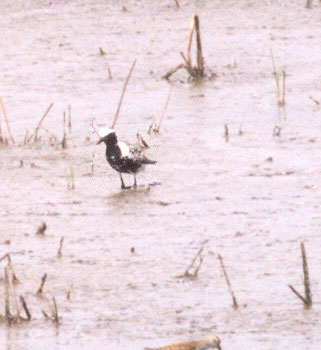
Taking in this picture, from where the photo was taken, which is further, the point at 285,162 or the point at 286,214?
the point at 285,162

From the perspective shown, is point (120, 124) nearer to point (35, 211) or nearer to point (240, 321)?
point (35, 211)

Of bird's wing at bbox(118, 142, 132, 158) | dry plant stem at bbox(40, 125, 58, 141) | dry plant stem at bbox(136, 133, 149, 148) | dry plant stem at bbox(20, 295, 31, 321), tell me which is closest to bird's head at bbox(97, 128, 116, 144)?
bird's wing at bbox(118, 142, 132, 158)

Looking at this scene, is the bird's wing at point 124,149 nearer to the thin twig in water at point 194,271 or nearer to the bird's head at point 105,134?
the bird's head at point 105,134

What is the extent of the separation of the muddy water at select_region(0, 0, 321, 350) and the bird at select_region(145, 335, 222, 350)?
0.62ft

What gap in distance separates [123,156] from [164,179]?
1.15 feet

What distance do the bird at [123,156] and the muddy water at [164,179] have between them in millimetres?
146

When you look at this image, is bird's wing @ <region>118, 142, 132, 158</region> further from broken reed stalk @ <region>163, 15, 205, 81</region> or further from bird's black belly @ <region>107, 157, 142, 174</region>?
broken reed stalk @ <region>163, 15, 205, 81</region>

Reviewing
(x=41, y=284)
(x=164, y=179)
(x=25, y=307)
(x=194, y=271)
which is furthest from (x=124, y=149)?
(x=25, y=307)

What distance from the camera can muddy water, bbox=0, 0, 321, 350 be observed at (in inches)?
264

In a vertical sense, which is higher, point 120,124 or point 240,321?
point 240,321

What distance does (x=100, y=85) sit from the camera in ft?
40.3

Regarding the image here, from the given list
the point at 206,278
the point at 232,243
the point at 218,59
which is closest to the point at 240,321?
the point at 206,278

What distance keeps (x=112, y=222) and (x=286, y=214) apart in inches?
43.7

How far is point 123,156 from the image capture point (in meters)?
9.38
